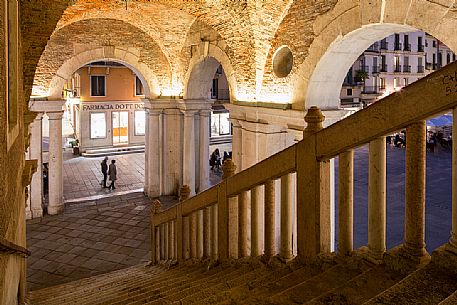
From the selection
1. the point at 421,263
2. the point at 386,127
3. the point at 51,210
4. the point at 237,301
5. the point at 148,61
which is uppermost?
the point at 148,61

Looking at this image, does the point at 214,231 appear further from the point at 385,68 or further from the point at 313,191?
the point at 385,68

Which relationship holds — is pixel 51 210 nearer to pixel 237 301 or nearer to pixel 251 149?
pixel 251 149

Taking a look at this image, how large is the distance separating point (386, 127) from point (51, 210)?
36.1ft

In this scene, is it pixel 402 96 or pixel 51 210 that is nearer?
pixel 402 96

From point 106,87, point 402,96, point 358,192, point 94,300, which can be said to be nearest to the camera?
point 402,96

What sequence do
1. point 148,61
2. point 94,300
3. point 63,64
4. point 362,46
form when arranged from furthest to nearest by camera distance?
point 148,61 → point 63,64 → point 362,46 → point 94,300

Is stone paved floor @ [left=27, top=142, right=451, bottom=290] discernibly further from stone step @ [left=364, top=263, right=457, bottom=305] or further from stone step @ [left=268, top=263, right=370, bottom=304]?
stone step @ [left=364, top=263, right=457, bottom=305]

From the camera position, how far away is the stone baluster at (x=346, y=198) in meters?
2.66

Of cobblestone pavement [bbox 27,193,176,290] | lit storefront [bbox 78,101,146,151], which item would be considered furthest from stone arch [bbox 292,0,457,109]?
lit storefront [bbox 78,101,146,151]

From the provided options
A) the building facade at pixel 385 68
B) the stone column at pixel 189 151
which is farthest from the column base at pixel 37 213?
the building facade at pixel 385 68

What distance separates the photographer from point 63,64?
37.3 feet

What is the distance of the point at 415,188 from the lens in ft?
6.95

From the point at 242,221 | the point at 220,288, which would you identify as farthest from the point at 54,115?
the point at 220,288

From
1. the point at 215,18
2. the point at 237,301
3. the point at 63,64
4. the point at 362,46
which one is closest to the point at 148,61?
the point at 63,64
